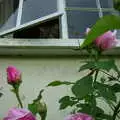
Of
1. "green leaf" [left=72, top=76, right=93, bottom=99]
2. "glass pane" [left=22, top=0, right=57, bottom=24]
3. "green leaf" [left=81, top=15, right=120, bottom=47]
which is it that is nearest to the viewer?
"green leaf" [left=81, top=15, right=120, bottom=47]

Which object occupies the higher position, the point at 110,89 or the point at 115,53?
the point at 115,53

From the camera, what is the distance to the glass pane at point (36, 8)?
2266 millimetres

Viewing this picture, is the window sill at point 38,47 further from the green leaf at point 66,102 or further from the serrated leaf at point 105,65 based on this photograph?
the serrated leaf at point 105,65

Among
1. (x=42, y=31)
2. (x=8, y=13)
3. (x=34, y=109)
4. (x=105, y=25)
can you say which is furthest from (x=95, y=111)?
(x=8, y=13)

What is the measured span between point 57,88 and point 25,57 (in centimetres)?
20

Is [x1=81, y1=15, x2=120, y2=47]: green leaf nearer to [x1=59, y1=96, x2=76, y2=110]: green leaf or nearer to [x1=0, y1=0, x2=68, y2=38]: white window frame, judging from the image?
[x1=59, y1=96, x2=76, y2=110]: green leaf

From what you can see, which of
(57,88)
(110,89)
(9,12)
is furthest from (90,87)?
(9,12)

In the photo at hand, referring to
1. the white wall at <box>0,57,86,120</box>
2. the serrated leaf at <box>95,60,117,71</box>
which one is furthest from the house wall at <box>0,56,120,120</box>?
the serrated leaf at <box>95,60,117,71</box>

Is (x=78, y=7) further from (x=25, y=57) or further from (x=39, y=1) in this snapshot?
(x=25, y=57)

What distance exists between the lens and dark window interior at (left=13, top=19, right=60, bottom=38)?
A: 2.16 meters

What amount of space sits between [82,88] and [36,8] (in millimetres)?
1337

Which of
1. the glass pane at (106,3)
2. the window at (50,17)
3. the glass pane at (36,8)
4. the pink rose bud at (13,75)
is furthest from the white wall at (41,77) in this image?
the pink rose bud at (13,75)

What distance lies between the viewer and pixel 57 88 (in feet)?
6.37

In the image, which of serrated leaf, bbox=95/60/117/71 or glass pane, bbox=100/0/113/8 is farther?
glass pane, bbox=100/0/113/8
